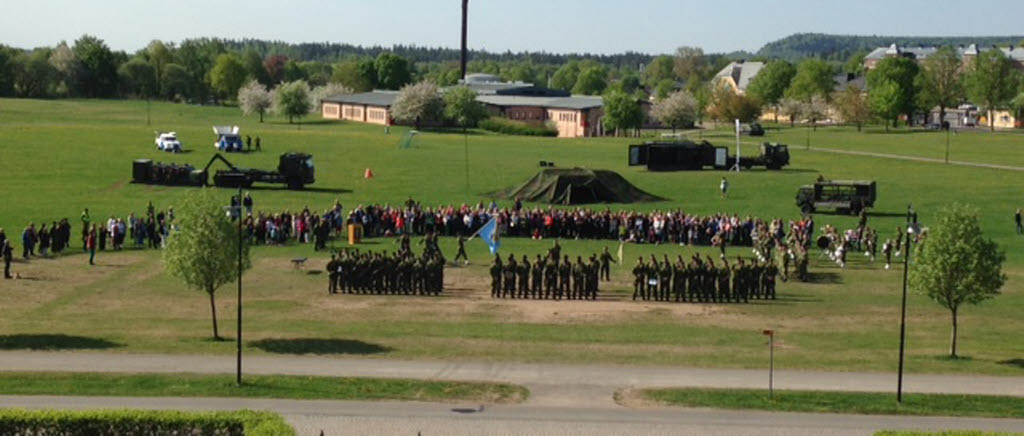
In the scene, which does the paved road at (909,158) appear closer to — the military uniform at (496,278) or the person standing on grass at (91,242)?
the military uniform at (496,278)

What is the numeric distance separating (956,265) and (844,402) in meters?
→ 7.35

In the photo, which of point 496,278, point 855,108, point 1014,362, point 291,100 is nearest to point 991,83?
point 855,108

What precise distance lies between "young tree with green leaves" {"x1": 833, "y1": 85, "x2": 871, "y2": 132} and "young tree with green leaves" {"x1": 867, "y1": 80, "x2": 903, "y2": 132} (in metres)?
1.00

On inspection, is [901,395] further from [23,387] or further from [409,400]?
[23,387]

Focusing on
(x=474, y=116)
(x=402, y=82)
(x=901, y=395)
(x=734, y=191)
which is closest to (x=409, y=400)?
(x=901, y=395)

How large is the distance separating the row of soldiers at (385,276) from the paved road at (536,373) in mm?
9244

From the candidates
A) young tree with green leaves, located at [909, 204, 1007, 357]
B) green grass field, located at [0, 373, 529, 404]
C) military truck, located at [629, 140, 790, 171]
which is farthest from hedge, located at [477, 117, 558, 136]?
green grass field, located at [0, 373, 529, 404]

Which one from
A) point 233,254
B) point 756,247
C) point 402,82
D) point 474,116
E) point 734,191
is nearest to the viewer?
point 233,254

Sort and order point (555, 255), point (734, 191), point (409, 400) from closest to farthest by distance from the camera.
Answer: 1. point (409, 400)
2. point (555, 255)
3. point (734, 191)

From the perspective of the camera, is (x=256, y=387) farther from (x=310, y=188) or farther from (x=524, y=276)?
(x=310, y=188)

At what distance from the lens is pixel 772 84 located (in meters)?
155

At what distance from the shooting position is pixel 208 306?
125ft

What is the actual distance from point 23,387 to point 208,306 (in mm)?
11019

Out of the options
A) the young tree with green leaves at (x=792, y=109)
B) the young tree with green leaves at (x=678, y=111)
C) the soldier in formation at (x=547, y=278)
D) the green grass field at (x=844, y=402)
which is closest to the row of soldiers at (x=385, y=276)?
the soldier in formation at (x=547, y=278)
